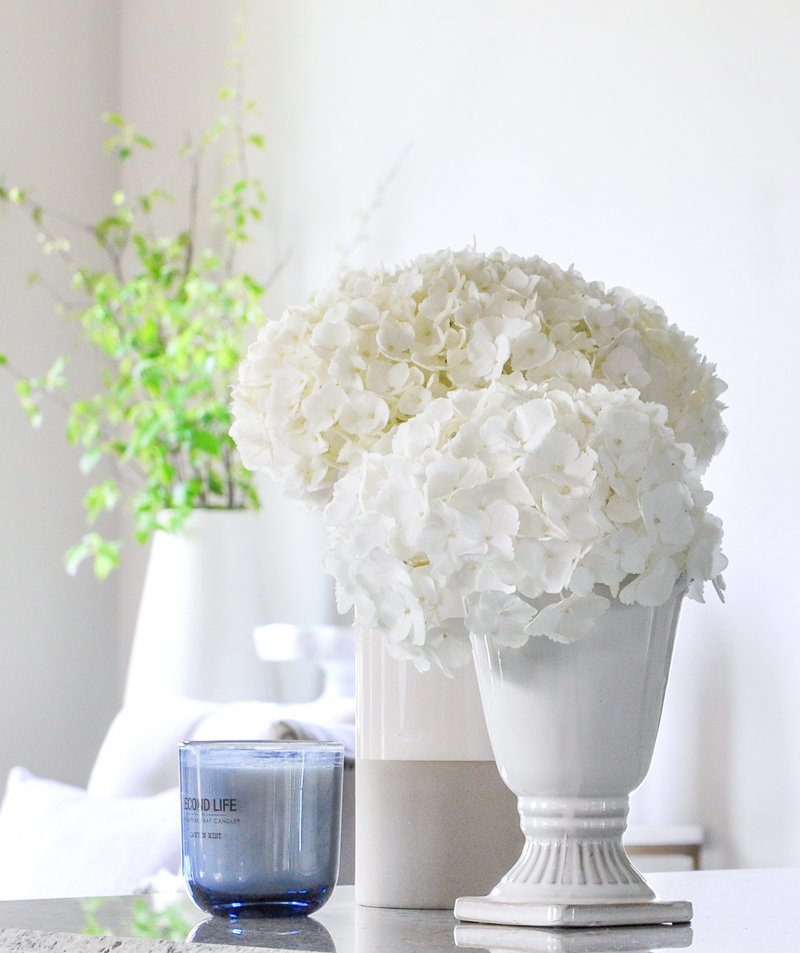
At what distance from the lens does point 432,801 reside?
78cm

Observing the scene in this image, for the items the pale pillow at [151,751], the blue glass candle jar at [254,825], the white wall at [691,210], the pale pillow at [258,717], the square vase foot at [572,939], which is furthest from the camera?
the pale pillow at [151,751]

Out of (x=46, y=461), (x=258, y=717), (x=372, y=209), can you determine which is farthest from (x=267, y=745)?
(x=46, y=461)

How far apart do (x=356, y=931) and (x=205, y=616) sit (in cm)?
163

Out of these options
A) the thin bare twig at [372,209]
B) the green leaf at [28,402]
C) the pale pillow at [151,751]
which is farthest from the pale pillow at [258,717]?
the green leaf at [28,402]

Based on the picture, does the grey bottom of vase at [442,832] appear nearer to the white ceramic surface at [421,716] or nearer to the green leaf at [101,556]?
the white ceramic surface at [421,716]

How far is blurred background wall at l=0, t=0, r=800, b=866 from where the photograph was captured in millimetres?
1461

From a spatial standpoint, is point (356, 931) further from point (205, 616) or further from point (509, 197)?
point (205, 616)

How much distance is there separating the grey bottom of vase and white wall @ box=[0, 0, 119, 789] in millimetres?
2265

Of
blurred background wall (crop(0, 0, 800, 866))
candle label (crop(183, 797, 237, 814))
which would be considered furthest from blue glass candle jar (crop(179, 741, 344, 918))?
blurred background wall (crop(0, 0, 800, 866))

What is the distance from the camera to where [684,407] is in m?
0.77

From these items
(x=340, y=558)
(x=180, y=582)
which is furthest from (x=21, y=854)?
(x=340, y=558)

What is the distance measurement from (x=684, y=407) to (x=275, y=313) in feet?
6.31

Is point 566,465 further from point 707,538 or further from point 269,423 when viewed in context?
point 269,423

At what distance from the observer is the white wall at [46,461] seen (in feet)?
9.61
